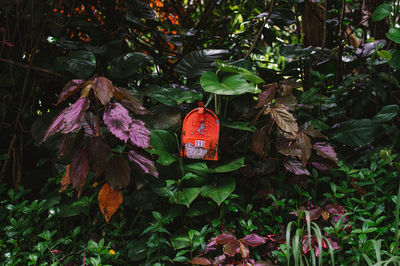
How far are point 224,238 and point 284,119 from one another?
530 mm

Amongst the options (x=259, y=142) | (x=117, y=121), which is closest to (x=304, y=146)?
(x=259, y=142)

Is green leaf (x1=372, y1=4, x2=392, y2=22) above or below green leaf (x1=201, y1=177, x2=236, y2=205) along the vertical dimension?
above

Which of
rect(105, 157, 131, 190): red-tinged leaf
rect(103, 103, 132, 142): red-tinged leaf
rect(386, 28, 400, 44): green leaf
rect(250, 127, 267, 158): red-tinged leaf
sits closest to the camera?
rect(103, 103, 132, 142): red-tinged leaf

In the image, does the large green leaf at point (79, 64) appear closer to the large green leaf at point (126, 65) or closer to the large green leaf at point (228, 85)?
the large green leaf at point (126, 65)

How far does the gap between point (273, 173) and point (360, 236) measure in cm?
51

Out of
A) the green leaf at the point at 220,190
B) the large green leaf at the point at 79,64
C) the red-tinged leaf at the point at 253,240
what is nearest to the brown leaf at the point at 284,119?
the green leaf at the point at 220,190

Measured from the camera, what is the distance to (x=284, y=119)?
1353 mm

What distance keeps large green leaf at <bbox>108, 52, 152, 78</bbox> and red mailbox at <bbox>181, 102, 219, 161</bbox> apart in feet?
1.43

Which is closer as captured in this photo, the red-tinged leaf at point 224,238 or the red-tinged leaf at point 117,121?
the red-tinged leaf at point 117,121

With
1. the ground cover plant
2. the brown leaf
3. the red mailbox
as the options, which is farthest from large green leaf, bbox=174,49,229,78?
the brown leaf

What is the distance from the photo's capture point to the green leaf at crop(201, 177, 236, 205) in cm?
131

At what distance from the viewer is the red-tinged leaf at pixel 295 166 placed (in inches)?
57.0

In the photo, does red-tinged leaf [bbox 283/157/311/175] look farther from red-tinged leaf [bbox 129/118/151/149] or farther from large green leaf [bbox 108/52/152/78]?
large green leaf [bbox 108/52/152/78]

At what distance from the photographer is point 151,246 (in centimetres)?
126
